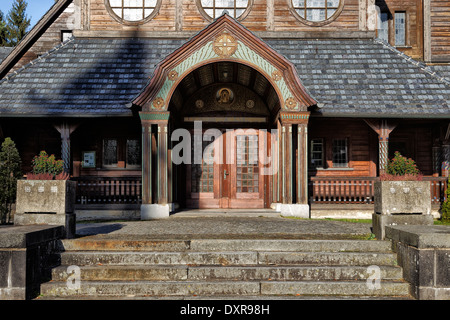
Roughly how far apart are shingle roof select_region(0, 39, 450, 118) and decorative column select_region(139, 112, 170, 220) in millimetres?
992

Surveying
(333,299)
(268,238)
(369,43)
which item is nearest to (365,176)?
(369,43)

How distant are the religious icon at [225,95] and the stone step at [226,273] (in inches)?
340

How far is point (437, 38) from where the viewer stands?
16.0 metres

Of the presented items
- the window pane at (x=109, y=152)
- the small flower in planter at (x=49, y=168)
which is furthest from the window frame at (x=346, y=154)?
the small flower in planter at (x=49, y=168)

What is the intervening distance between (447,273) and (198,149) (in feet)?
31.2

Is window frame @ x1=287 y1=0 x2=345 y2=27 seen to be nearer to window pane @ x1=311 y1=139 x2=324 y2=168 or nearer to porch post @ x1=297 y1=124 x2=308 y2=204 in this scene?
window pane @ x1=311 y1=139 x2=324 y2=168

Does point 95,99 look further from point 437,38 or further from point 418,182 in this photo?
point 437,38

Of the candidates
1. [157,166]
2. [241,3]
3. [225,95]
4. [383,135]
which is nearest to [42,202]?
[157,166]

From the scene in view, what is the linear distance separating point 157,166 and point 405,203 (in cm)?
711

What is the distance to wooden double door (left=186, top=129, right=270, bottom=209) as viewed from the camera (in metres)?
13.9

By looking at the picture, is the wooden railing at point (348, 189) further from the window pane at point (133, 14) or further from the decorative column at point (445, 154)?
the window pane at point (133, 14)

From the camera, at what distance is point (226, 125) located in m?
14.1

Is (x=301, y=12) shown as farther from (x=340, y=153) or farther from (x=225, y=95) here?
(x=340, y=153)

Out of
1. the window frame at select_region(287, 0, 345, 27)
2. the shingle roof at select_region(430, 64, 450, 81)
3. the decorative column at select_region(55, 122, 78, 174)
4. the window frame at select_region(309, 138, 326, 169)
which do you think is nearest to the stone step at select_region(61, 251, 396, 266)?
the decorative column at select_region(55, 122, 78, 174)
